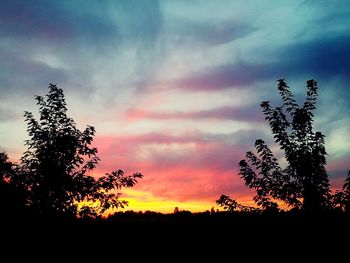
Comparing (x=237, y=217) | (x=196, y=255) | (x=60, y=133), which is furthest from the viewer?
(x=60, y=133)

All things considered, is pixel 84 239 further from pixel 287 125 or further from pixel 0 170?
pixel 287 125

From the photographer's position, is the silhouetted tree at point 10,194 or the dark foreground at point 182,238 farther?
the silhouetted tree at point 10,194

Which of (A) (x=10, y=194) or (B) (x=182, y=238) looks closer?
(B) (x=182, y=238)

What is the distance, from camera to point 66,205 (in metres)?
13.3

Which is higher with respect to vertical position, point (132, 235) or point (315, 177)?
point (315, 177)

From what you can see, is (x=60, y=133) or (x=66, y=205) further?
(x=60, y=133)

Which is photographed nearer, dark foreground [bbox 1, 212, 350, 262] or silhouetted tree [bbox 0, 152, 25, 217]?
dark foreground [bbox 1, 212, 350, 262]

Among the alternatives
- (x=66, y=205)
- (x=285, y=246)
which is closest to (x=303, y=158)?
(x=285, y=246)

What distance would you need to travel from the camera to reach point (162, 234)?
9.41 metres

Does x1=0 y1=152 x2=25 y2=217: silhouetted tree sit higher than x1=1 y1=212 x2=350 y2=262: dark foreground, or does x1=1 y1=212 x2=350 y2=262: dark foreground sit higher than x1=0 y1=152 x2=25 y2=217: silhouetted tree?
x1=0 y1=152 x2=25 y2=217: silhouetted tree

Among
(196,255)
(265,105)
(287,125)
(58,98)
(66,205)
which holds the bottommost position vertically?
(196,255)

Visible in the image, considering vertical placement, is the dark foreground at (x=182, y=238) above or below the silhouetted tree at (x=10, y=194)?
below

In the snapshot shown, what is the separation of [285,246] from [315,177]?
441 cm

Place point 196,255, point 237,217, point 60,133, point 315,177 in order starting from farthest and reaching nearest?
point 60,133, point 315,177, point 237,217, point 196,255
